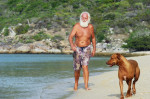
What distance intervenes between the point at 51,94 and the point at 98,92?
131cm

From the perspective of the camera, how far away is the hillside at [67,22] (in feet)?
239

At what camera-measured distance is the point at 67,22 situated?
89.5 meters

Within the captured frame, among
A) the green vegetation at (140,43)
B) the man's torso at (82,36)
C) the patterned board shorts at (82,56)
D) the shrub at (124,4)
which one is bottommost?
the green vegetation at (140,43)

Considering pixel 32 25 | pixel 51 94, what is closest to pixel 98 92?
pixel 51 94

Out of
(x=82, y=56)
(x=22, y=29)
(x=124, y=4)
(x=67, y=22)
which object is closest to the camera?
(x=82, y=56)

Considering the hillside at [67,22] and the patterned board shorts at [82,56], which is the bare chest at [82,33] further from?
the hillside at [67,22]

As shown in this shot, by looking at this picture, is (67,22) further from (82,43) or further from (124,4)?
(82,43)

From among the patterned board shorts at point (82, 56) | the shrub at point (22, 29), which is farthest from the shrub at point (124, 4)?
the patterned board shorts at point (82, 56)

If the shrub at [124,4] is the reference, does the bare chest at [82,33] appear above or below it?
below

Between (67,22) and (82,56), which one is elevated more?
(67,22)

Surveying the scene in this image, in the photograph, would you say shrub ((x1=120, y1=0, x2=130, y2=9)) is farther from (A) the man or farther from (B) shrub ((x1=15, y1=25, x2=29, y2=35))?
(A) the man

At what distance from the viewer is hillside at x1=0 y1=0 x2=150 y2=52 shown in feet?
239

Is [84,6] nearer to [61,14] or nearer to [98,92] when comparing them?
[61,14]

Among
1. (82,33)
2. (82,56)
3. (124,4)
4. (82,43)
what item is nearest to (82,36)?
(82,33)
